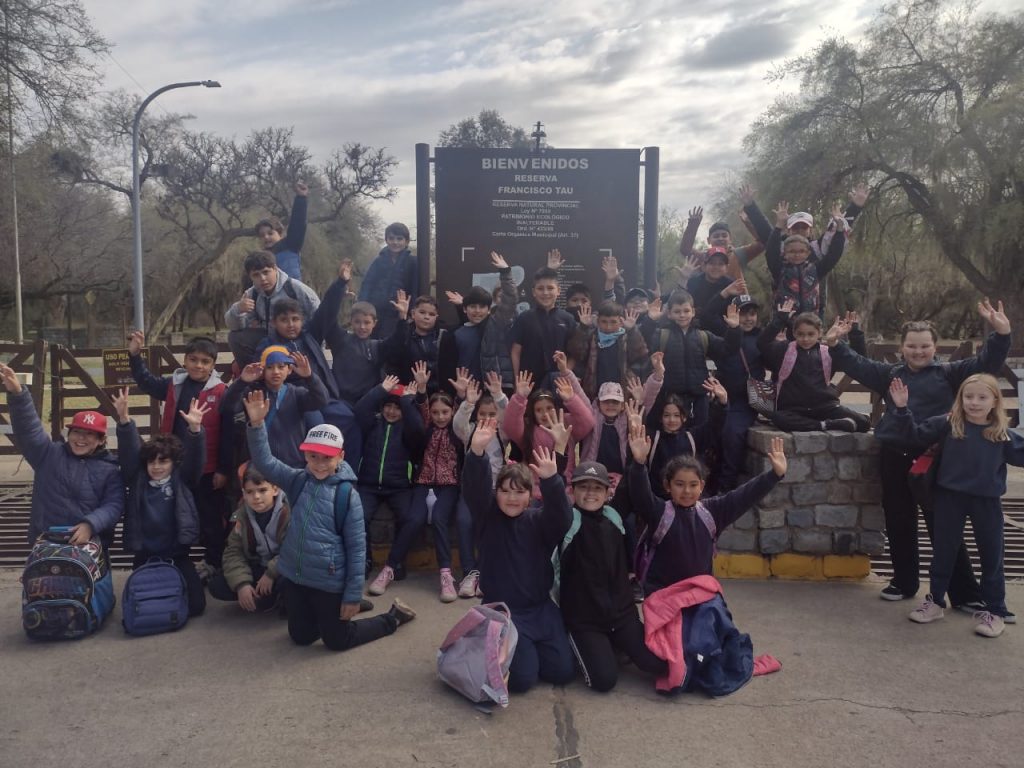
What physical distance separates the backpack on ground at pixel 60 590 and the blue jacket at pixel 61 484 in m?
0.14

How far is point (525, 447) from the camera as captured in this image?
5.32 metres

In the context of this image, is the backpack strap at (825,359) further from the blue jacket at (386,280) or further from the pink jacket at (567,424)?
the blue jacket at (386,280)

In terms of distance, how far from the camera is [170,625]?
4.71 m

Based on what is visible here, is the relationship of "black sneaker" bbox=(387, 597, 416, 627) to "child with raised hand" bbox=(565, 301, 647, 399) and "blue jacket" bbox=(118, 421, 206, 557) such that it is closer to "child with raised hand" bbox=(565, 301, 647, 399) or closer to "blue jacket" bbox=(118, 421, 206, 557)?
"blue jacket" bbox=(118, 421, 206, 557)

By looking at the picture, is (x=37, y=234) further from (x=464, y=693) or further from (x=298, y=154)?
(x=464, y=693)

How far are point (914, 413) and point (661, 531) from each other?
81.3 inches

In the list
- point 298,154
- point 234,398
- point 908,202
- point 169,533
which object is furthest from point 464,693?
point 298,154

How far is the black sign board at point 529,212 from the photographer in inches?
287

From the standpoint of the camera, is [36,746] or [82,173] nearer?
[36,746]

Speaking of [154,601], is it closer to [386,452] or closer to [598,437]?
[386,452]

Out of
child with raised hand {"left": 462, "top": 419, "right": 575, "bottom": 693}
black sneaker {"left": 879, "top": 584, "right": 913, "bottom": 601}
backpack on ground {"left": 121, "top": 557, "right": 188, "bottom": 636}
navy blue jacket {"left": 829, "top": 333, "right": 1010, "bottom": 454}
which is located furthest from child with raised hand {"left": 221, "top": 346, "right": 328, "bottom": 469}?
black sneaker {"left": 879, "top": 584, "right": 913, "bottom": 601}

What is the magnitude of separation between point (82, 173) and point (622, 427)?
1151 inches

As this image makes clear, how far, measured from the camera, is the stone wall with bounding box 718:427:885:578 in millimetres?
5633

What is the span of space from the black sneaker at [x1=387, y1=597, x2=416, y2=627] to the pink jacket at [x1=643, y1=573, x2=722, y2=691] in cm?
149
